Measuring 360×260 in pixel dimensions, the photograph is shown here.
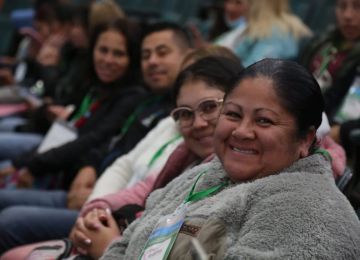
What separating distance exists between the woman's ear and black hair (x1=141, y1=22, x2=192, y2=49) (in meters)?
1.69

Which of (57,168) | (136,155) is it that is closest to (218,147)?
(136,155)

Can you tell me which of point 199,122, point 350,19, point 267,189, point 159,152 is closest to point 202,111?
point 199,122

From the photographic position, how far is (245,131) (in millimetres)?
1757

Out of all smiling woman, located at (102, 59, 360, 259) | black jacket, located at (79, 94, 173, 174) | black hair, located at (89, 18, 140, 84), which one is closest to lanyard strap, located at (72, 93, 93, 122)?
black hair, located at (89, 18, 140, 84)

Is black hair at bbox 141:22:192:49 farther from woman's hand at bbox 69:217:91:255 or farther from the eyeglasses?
woman's hand at bbox 69:217:91:255

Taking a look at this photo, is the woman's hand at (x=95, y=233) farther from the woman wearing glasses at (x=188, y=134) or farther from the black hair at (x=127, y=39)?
the black hair at (x=127, y=39)

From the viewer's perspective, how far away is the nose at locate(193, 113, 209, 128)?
7.82ft

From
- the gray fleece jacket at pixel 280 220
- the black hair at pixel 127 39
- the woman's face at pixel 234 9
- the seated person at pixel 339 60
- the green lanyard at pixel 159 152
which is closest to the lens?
the gray fleece jacket at pixel 280 220

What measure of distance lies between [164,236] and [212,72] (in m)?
0.84

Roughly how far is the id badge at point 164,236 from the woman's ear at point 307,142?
324 mm

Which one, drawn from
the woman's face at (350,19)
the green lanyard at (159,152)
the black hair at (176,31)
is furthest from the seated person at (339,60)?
the green lanyard at (159,152)

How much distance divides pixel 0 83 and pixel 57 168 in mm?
2627

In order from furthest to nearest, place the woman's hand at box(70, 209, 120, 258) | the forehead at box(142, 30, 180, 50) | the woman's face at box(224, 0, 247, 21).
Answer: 1. the woman's face at box(224, 0, 247, 21)
2. the forehead at box(142, 30, 180, 50)
3. the woman's hand at box(70, 209, 120, 258)

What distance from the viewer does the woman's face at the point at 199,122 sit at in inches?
93.4
